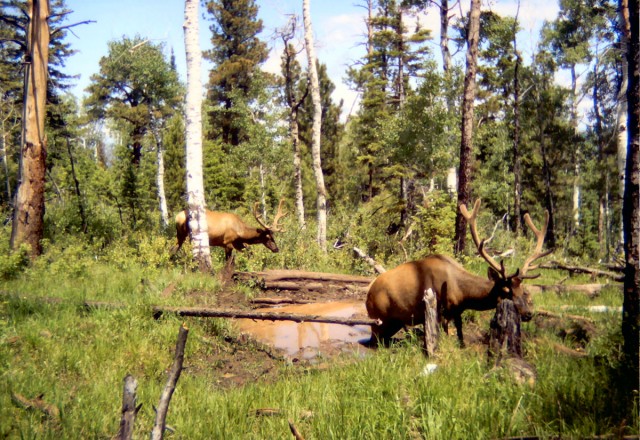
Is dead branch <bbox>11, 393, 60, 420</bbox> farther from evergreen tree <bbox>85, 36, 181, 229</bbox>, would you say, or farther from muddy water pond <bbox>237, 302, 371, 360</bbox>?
evergreen tree <bbox>85, 36, 181, 229</bbox>

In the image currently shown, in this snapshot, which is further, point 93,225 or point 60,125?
point 60,125

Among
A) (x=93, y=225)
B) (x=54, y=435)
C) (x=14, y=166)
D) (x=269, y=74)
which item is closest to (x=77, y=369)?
(x=54, y=435)

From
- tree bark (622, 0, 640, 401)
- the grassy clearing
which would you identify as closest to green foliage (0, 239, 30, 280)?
the grassy clearing

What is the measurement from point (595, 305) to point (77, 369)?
7.25 metres

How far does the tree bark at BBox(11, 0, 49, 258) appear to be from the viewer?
1073 centimetres

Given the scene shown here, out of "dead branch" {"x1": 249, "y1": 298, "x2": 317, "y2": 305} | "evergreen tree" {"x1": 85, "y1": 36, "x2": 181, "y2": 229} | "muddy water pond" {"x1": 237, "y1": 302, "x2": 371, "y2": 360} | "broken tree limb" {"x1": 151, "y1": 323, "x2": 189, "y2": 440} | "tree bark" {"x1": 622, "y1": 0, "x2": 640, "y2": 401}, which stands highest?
Result: "evergreen tree" {"x1": 85, "y1": 36, "x2": 181, "y2": 229}

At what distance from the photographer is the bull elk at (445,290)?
609 cm

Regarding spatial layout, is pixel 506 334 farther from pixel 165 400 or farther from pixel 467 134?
pixel 467 134

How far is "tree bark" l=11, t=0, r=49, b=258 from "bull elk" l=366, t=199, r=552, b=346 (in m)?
7.87

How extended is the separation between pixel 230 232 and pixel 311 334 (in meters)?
5.73

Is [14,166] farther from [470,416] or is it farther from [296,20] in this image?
[470,416]

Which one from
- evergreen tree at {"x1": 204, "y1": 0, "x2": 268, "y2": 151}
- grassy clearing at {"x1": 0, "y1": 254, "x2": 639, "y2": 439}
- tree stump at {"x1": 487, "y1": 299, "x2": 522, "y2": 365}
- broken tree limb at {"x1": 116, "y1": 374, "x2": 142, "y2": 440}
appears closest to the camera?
broken tree limb at {"x1": 116, "y1": 374, "x2": 142, "y2": 440}

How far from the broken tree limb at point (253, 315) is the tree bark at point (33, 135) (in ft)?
18.2

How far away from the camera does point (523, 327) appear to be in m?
6.39
